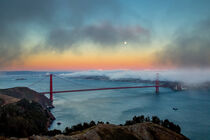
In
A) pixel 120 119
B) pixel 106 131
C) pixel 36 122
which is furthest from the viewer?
pixel 120 119

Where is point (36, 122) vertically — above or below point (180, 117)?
above

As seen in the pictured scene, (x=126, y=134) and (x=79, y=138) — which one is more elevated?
(x=79, y=138)

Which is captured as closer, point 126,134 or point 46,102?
point 126,134

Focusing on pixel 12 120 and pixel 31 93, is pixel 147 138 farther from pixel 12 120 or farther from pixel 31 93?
pixel 31 93

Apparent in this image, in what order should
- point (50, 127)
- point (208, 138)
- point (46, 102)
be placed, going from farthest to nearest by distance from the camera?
1. point (46, 102)
2. point (50, 127)
3. point (208, 138)

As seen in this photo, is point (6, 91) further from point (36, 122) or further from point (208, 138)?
point (208, 138)

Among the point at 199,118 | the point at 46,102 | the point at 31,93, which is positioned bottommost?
the point at 199,118

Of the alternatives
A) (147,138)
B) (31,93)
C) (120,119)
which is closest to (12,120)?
(147,138)

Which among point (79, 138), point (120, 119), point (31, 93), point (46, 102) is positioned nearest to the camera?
point (79, 138)

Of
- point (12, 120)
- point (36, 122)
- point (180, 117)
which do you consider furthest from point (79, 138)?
point (180, 117)
